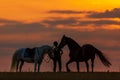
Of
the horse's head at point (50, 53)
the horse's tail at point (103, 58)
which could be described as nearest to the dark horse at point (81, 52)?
the horse's tail at point (103, 58)

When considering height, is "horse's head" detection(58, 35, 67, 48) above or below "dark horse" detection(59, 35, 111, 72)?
above

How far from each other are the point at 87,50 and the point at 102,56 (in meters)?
0.97

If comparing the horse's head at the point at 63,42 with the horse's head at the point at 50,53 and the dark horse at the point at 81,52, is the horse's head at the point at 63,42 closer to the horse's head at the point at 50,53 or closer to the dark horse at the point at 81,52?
the dark horse at the point at 81,52

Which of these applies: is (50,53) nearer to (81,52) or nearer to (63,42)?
(63,42)

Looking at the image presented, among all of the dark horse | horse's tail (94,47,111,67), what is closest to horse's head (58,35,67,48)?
the dark horse

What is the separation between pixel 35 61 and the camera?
39719 mm

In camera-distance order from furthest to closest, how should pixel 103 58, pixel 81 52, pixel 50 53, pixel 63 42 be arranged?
pixel 50 53 → pixel 63 42 → pixel 81 52 → pixel 103 58

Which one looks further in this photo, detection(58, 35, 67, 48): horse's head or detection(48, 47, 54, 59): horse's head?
detection(48, 47, 54, 59): horse's head

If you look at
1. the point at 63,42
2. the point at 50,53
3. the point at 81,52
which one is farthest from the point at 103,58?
the point at 50,53

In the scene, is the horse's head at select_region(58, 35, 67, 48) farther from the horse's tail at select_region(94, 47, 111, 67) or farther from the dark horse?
the horse's tail at select_region(94, 47, 111, 67)
